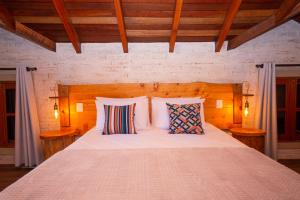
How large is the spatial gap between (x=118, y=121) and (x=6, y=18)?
1757mm

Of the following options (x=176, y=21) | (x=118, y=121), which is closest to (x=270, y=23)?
(x=176, y=21)

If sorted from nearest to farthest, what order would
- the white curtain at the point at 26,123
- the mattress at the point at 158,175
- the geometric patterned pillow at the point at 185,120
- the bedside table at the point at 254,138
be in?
the mattress at the point at 158,175 < the geometric patterned pillow at the point at 185,120 < the bedside table at the point at 254,138 < the white curtain at the point at 26,123

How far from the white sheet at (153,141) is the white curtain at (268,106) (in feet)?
4.09

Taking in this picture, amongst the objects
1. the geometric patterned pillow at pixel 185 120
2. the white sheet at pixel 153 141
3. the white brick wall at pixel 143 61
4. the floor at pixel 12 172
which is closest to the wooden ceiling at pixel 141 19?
the white brick wall at pixel 143 61

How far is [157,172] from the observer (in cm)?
144

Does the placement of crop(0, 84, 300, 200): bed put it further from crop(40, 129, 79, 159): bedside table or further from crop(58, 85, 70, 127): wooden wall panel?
crop(58, 85, 70, 127): wooden wall panel

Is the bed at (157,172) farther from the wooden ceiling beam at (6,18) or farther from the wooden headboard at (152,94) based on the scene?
the wooden ceiling beam at (6,18)

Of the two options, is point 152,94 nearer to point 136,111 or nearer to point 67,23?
point 136,111

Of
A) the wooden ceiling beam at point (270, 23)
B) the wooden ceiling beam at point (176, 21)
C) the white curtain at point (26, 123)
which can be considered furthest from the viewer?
the white curtain at point (26, 123)

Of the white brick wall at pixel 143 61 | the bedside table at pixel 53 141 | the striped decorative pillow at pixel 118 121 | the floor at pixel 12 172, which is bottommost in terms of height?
the floor at pixel 12 172

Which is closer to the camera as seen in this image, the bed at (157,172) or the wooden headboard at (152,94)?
the bed at (157,172)

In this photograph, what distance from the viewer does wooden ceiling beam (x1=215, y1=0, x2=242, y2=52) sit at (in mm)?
2438

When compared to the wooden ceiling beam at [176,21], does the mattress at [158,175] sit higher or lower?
lower

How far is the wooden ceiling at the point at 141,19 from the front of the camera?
2535 mm
